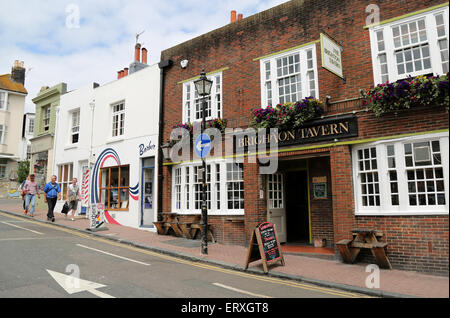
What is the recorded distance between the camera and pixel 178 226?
41.5ft

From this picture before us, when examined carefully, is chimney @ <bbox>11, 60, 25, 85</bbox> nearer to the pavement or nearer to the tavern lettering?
the pavement

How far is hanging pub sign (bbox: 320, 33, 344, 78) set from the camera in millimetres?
8508

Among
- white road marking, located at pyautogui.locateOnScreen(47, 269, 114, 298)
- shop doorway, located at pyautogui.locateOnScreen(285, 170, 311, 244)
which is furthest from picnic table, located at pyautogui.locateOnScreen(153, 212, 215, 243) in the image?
white road marking, located at pyautogui.locateOnScreen(47, 269, 114, 298)

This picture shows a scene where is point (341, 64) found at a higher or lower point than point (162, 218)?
higher

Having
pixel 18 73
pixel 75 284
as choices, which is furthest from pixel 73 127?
pixel 18 73

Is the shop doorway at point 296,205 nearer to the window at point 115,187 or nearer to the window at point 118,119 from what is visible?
the window at point 115,187

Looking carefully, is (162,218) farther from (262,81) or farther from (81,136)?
(81,136)

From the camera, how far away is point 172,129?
13.8 m

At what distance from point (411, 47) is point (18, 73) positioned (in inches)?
1520

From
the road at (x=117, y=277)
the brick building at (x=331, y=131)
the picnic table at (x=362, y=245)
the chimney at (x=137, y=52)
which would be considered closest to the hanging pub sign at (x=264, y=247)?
the road at (x=117, y=277)

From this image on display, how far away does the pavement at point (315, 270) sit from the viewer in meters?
6.37

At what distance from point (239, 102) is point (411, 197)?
6.15m

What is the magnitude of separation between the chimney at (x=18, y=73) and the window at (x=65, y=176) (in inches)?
853

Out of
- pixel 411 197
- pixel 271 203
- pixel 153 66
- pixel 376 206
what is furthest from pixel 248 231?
pixel 153 66
